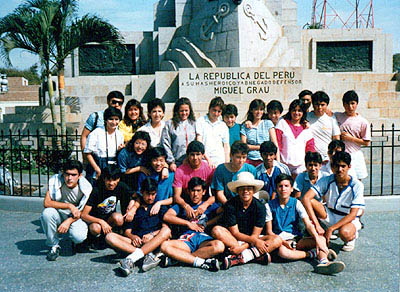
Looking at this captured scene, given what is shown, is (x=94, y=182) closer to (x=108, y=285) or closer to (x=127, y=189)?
(x=127, y=189)

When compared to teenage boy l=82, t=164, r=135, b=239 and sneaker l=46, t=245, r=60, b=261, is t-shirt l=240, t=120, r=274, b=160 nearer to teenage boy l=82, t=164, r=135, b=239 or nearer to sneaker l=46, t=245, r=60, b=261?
teenage boy l=82, t=164, r=135, b=239

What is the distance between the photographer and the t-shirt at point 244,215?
4.36m

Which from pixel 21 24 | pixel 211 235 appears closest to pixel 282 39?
pixel 21 24

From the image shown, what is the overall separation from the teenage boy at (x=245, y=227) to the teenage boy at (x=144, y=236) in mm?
636

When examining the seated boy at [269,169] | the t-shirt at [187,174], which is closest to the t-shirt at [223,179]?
the t-shirt at [187,174]

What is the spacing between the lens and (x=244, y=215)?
4.42 meters

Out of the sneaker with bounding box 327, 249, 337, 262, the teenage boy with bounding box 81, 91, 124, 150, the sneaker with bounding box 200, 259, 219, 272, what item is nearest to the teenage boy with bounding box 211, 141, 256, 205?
the sneaker with bounding box 200, 259, 219, 272

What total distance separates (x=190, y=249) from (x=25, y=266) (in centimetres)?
168

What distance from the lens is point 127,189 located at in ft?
16.0

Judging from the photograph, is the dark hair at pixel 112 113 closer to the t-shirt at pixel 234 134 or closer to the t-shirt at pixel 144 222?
the t-shirt at pixel 144 222

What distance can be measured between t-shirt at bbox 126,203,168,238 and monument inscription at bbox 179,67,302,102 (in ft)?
23.7

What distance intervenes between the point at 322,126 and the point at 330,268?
1955 millimetres

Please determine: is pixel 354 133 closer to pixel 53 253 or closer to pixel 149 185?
pixel 149 185

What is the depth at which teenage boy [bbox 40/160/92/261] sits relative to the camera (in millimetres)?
4609
